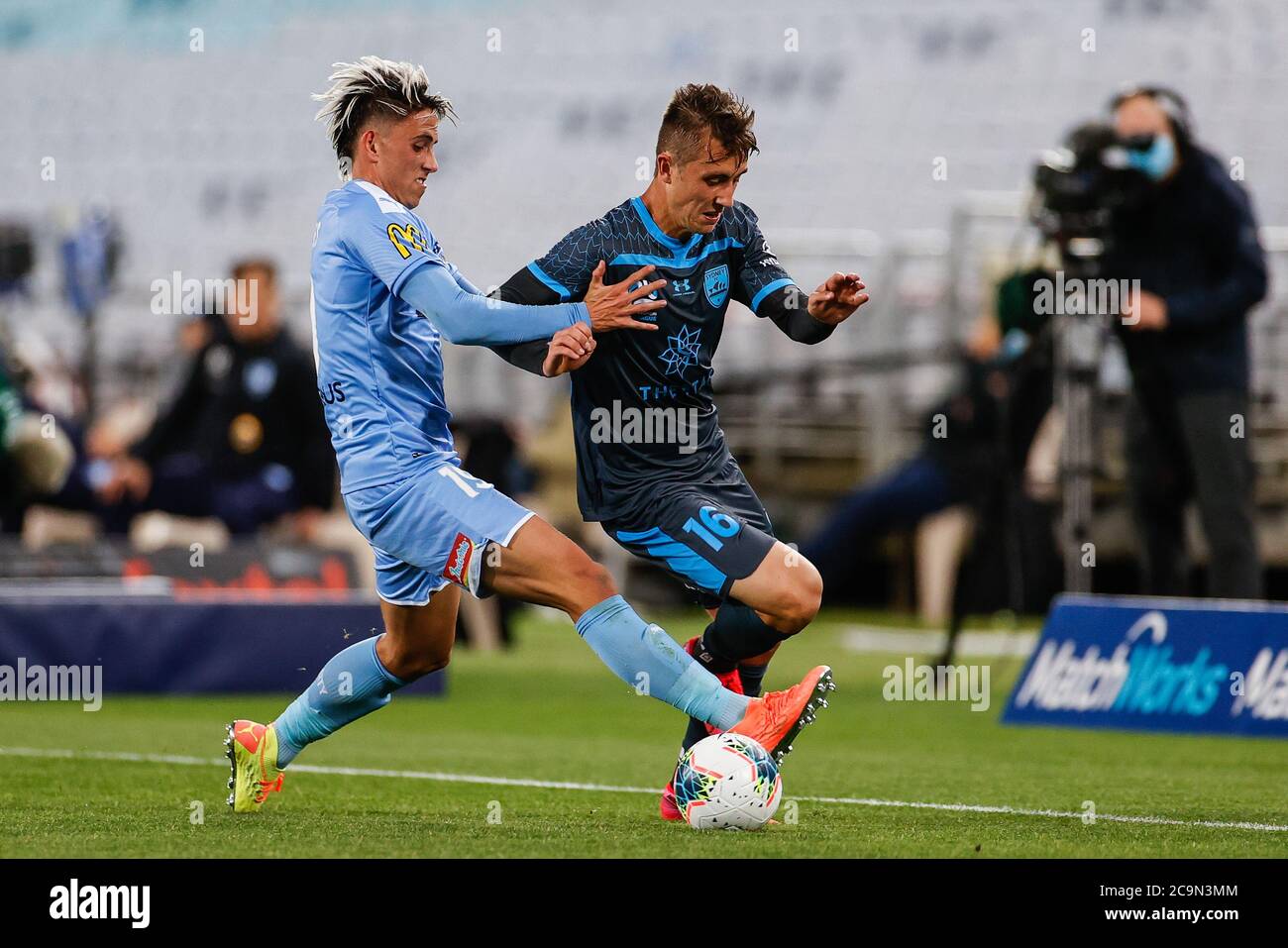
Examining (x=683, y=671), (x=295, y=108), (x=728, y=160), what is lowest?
(x=683, y=671)

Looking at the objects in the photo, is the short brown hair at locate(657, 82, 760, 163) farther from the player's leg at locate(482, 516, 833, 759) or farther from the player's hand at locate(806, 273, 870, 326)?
the player's leg at locate(482, 516, 833, 759)

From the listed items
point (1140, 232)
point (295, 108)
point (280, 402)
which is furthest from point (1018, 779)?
point (295, 108)

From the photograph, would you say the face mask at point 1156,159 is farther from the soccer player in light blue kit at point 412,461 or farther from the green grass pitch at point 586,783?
the soccer player in light blue kit at point 412,461

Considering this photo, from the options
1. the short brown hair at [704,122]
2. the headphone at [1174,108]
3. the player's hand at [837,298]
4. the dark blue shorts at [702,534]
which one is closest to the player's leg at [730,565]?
the dark blue shorts at [702,534]

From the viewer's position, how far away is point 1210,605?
8359mm

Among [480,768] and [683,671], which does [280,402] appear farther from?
[683,671]

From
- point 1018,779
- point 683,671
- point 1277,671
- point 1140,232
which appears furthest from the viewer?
point 1140,232

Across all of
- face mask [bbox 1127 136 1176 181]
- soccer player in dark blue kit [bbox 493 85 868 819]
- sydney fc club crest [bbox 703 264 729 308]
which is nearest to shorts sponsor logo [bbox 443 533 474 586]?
soccer player in dark blue kit [bbox 493 85 868 819]

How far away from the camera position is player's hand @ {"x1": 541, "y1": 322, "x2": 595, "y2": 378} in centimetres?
505

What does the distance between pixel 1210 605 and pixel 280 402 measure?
6210 millimetres

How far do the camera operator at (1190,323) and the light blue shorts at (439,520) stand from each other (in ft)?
15.2

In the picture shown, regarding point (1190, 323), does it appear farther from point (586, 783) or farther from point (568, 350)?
point (568, 350)

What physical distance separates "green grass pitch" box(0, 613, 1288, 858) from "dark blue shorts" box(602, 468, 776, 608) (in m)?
0.70

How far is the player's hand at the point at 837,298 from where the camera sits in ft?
17.8
